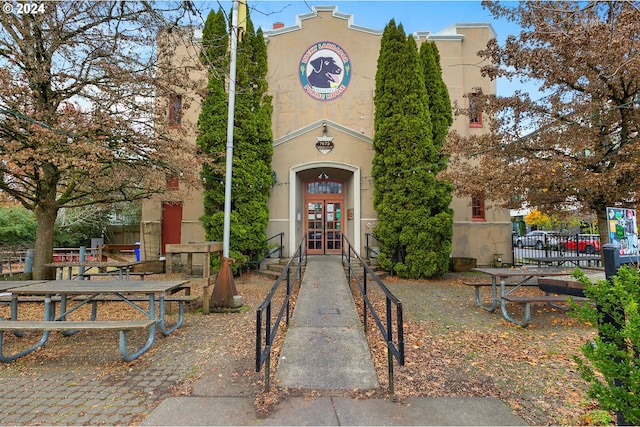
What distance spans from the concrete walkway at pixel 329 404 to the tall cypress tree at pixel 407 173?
6254mm

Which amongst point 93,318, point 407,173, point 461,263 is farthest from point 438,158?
point 93,318

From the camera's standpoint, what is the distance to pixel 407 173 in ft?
35.1

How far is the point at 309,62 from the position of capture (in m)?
13.9

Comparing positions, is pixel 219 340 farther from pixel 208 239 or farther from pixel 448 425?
pixel 208 239

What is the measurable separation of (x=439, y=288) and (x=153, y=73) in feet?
30.0

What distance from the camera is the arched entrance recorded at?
1319cm

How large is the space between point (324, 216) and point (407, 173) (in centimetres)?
397

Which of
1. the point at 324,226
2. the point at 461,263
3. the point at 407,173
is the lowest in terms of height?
the point at 461,263

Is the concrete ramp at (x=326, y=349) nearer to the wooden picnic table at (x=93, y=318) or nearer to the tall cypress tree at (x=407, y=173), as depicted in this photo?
the wooden picnic table at (x=93, y=318)

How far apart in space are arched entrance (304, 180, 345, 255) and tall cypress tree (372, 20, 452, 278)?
2377 millimetres

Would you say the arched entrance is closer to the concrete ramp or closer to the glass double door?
the glass double door

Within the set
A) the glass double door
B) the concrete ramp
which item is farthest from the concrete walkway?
the glass double door

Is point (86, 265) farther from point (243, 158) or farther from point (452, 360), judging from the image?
point (452, 360)

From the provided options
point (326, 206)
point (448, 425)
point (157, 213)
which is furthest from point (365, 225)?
point (448, 425)
